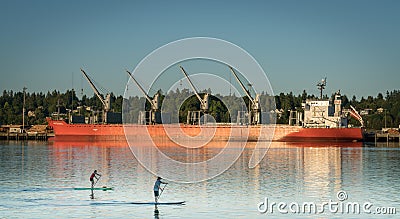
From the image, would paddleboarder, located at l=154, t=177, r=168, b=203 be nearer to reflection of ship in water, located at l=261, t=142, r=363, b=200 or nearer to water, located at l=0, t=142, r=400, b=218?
water, located at l=0, t=142, r=400, b=218

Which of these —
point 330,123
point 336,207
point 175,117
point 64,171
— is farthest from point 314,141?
point 336,207

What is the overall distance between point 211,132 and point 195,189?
74526 millimetres

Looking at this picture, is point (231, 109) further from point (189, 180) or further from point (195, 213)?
point (195, 213)

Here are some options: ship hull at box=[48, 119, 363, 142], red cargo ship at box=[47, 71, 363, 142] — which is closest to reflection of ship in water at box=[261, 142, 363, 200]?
ship hull at box=[48, 119, 363, 142]

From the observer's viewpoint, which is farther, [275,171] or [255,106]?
[255,106]

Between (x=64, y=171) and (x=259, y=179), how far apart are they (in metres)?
13.0

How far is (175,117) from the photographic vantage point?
143 m

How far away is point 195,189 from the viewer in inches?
1422

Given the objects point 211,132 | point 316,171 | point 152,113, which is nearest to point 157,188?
point 316,171

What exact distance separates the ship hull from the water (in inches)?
1729

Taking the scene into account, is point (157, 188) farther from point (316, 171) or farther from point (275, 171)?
point (316, 171)

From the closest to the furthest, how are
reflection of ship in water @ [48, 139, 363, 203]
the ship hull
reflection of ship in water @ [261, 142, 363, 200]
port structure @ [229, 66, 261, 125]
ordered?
1. reflection of ship in water @ [261, 142, 363, 200]
2. reflection of ship in water @ [48, 139, 363, 203]
3. the ship hull
4. port structure @ [229, 66, 261, 125]

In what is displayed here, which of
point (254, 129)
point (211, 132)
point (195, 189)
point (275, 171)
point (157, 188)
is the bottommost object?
point (195, 189)

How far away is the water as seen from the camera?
2853 centimetres
